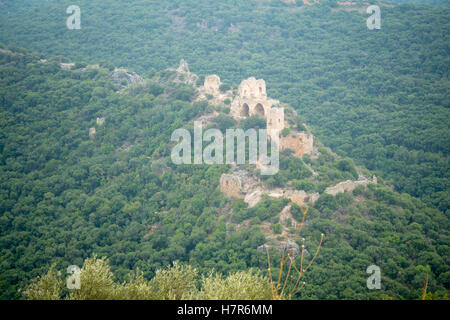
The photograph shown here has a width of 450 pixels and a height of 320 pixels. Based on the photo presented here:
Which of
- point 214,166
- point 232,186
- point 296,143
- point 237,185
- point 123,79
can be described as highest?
point 123,79

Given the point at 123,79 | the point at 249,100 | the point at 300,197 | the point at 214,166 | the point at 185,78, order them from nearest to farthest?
the point at 300,197 → the point at 214,166 → the point at 249,100 → the point at 185,78 → the point at 123,79

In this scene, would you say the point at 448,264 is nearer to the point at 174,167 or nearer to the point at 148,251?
the point at 148,251

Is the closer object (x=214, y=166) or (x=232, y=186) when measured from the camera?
(x=232, y=186)

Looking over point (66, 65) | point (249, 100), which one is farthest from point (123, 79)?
point (249, 100)

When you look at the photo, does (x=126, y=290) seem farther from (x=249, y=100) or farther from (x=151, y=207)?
(x=249, y=100)

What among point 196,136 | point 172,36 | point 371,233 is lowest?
point 371,233

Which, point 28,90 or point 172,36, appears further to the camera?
point 172,36
